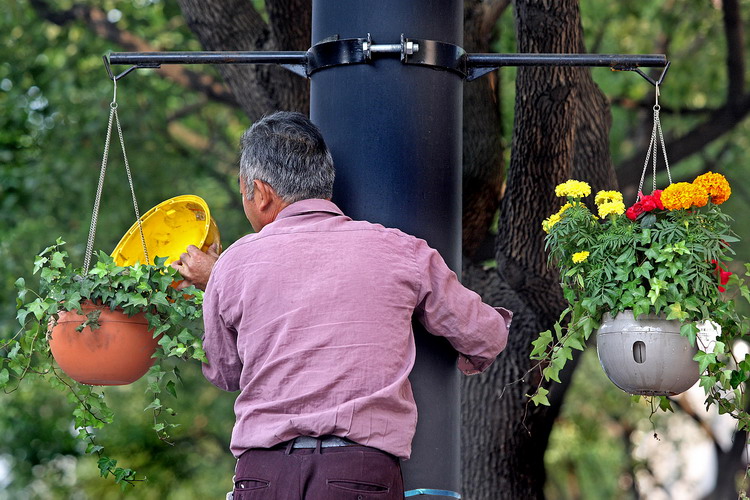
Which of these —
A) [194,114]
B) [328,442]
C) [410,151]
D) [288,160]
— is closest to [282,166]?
[288,160]

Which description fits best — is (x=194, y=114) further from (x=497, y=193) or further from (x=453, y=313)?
(x=453, y=313)

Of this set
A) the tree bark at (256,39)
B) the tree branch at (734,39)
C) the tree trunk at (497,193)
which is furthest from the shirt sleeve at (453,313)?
the tree branch at (734,39)

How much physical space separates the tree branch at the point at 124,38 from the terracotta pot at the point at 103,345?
4.59 meters

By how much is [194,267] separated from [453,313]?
90cm

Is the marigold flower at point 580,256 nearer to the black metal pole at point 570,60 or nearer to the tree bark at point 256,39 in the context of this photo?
the black metal pole at point 570,60

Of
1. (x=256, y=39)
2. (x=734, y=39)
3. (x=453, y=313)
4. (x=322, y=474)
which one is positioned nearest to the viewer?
(x=322, y=474)

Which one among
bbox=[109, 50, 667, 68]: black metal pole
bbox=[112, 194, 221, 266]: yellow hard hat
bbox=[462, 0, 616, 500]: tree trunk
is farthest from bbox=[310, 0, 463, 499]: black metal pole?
bbox=[462, 0, 616, 500]: tree trunk

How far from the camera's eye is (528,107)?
4.88m

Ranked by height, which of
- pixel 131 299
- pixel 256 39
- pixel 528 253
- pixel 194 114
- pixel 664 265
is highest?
pixel 256 39

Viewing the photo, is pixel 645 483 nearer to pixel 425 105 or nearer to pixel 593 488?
pixel 593 488

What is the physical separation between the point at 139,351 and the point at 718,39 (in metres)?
7.30

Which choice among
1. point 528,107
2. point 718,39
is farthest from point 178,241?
point 718,39

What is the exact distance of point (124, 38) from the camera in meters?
7.45

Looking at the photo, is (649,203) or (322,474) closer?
(322,474)
